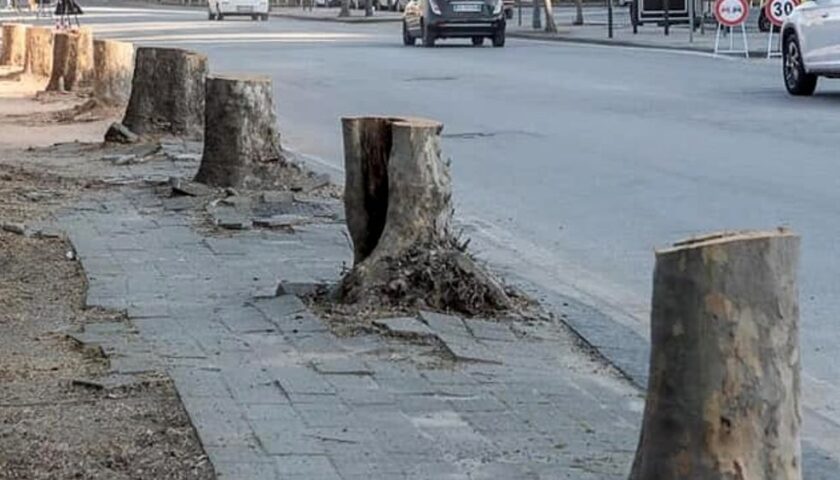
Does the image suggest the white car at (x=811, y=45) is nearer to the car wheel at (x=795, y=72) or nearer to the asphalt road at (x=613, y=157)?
the car wheel at (x=795, y=72)

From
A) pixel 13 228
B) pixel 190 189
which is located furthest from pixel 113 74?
pixel 13 228

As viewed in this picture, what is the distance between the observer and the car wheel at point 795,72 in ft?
68.3

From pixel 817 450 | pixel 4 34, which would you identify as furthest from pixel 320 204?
pixel 4 34

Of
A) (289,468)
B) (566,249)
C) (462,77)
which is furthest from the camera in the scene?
(462,77)

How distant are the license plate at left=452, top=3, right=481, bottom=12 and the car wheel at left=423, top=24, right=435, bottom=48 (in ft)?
2.29

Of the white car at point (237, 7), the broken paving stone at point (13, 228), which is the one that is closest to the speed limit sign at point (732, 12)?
the broken paving stone at point (13, 228)

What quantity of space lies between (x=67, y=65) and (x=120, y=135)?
8682 mm

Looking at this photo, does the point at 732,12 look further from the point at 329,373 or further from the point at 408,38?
the point at 329,373

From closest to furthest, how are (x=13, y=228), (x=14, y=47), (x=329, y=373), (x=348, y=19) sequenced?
(x=329, y=373), (x=13, y=228), (x=14, y=47), (x=348, y=19)

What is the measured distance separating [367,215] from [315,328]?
87cm

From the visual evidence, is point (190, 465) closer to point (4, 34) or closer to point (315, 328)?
point (315, 328)

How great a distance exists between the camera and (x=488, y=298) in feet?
25.3

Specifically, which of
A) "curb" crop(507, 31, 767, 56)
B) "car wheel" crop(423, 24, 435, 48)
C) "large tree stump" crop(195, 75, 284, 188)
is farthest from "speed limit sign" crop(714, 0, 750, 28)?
"large tree stump" crop(195, 75, 284, 188)

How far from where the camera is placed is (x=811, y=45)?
66.9 feet
